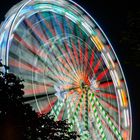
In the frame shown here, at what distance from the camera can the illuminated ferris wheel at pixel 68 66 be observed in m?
9.86

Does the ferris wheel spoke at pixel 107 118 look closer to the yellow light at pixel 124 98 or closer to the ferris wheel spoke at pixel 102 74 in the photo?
the ferris wheel spoke at pixel 102 74

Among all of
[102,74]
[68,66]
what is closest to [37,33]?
[68,66]

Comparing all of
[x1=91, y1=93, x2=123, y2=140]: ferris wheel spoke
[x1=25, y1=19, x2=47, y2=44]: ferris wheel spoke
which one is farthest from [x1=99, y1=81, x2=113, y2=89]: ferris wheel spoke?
[x1=25, y1=19, x2=47, y2=44]: ferris wheel spoke

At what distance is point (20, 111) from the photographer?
623 centimetres

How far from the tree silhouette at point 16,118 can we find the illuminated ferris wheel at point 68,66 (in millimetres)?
2210

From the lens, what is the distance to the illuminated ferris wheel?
986 centimetres

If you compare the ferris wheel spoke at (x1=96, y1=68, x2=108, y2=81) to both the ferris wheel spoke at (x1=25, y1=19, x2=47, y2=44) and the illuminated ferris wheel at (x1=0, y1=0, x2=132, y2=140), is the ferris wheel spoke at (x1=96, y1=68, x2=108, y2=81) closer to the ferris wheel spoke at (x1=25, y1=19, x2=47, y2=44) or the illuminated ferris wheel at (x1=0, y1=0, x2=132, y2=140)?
the illuminated ferris wheel at (x1=0, y1=0, x2=132, y2=140)

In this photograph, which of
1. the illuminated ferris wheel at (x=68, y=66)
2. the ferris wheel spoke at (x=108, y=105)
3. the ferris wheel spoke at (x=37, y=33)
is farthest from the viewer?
the ferris wheel spoke at (x=108, y=105)

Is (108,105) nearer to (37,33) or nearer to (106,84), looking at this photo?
(106,84)

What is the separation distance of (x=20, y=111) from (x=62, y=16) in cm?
570

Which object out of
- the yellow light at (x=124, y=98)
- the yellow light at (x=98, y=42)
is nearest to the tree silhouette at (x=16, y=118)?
the yellow light at (x=98, y=42)

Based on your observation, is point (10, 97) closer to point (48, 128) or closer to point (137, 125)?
point (48, 128)

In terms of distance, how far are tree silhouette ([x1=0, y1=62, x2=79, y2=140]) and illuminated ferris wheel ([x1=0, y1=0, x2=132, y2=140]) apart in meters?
2.21

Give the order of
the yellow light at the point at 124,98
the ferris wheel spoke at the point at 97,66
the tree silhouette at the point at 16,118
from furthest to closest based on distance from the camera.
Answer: the yellow light at the point at 124,98, the ferris wheel spoke at the point at 97,66, the tree silhouette at the point at 16,118
